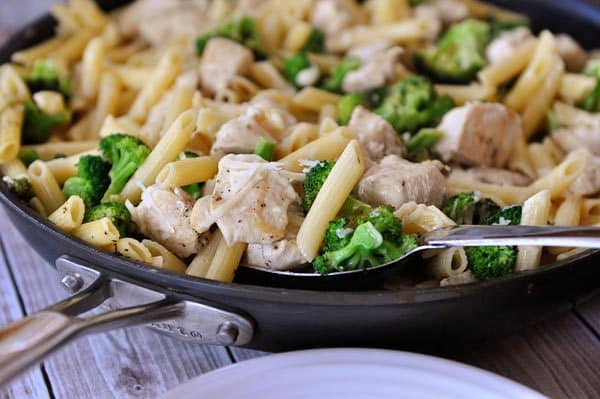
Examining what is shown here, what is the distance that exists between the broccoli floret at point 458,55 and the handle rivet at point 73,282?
144cm

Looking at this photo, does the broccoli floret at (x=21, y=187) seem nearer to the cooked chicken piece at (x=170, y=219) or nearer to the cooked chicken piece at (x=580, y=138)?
the cooked chicken piece at (x=170, y=219)

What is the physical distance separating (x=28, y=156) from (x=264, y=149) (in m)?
0.72

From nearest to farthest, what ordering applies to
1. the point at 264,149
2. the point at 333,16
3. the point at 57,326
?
the point at 57,326, the point at 264,149, the point at 333,16

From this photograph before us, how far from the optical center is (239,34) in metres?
2.73

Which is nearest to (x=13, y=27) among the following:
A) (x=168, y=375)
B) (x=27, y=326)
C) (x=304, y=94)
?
(x=304, y=94)

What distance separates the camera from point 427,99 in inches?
94.3

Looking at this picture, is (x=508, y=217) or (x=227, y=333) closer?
(x=227, y=333)

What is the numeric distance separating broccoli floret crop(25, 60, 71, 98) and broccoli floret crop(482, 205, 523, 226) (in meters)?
1.44

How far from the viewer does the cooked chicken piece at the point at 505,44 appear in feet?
8.74

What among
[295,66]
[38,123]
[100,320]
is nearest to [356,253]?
[100,320]

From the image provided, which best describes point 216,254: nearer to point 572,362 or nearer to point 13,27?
point 572,362

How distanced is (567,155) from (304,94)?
0.80 m

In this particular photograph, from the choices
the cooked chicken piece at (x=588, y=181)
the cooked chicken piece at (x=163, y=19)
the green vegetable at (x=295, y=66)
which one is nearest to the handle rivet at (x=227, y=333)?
the cooked chicken piece at (x=588, y=181)

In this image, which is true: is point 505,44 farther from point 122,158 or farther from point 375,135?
point 122,158
